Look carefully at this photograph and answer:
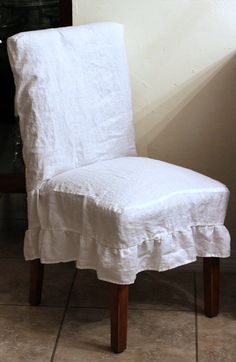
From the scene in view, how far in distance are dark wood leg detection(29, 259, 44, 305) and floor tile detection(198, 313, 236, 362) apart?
50cm

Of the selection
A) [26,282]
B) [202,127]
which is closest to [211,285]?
[202,127]

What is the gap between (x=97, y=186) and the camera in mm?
1764

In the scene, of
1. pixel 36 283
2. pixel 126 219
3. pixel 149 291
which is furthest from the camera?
pixel 149 291

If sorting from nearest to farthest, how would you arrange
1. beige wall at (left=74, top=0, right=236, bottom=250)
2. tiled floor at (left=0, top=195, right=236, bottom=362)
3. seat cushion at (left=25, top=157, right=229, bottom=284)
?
seat cushion at (left=25, top=157, right=229, bottom=284) → tiled floor at (left=0, top=195, right=236, bottom=362) → beige wall at (left=74, top=0, right=236, bottom=250)

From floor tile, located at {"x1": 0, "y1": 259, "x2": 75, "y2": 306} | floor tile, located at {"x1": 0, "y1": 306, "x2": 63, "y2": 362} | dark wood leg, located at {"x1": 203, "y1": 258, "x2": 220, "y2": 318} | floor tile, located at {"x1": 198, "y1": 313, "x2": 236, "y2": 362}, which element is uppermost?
dark wood leg, located at {"x1": 203, "y1": 258, "x2": 220, "y2": 318}

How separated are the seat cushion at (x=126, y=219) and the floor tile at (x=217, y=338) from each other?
23 centimetres

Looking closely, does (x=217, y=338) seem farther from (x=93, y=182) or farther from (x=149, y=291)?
(x=93, y=182)

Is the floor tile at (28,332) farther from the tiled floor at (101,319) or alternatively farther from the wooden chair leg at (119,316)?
the wooden chair leg at (119,316)

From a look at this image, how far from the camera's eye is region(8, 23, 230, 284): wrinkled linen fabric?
171cm

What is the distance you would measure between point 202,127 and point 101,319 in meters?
0.71

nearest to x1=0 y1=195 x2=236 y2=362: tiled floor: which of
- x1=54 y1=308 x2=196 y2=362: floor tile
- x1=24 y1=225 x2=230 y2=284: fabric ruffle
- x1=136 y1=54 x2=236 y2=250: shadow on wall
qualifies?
x1=54 y1=308 x2=196 y2=362: floor tile

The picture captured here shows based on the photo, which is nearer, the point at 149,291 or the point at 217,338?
the point at 217,338

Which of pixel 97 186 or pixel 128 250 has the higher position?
pixel 97 186

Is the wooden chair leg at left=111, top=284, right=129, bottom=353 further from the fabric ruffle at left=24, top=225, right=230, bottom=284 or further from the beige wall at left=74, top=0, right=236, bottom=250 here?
the beige wall at left=74, top=0, right=236, bottom=250
